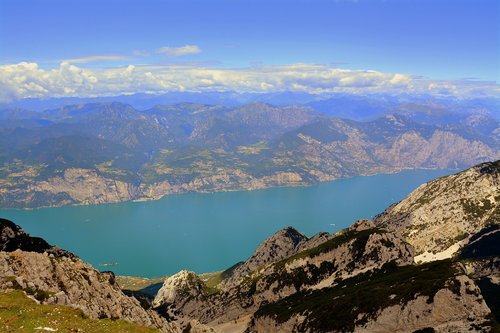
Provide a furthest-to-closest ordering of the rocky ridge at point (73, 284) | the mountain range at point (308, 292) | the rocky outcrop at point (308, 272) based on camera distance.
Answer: the rocky outcrop at point (308, 272) → the mountain range at point (308, 292) → the rocky ridge at point (73, 284)

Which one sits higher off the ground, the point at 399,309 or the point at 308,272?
the point at 399,309

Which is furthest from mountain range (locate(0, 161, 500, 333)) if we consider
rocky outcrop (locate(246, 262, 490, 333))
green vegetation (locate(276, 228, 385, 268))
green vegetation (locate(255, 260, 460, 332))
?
green vegetation (locate(276, 228, 385, 268))

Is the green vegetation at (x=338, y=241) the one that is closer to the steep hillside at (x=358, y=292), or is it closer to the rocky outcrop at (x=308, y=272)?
the rocky outcrop at (x=308, y=272)

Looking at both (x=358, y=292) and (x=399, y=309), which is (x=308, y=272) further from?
(x=399, y=309)

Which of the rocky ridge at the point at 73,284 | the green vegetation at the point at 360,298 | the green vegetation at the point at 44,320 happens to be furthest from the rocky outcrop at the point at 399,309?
the green vegetation at the point at 44,320

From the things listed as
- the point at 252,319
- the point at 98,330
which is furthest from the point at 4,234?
the point at 98,330

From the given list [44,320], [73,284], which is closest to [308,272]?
[73,284]

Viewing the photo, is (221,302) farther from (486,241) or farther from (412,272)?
(486,241)
